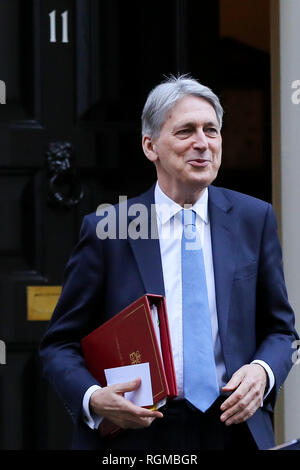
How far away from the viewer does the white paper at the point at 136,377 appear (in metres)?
2.25

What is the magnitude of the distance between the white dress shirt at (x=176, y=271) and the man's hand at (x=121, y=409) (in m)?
0.07

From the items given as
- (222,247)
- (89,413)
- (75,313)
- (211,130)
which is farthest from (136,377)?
(211,130)

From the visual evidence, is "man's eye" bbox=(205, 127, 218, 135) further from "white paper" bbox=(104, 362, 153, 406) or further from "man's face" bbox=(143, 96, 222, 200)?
"white paper" bbox=(104, 362, 153, 406)

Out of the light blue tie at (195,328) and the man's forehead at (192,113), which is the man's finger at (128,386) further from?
the man's forehead at (192,113)

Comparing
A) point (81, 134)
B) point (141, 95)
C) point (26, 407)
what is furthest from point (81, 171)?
point (26, 407)

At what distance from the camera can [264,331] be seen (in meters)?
2.56

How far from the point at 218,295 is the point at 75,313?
0.39 meters

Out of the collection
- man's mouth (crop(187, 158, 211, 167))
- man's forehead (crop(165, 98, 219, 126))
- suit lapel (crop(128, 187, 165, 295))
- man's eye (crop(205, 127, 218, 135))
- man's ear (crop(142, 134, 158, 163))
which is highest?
man's forehead (crop(165, 98, 219, 126))

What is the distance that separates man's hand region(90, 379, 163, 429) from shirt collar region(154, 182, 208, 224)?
0.49 meters

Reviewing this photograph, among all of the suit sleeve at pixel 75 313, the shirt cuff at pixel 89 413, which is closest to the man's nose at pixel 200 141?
the suit sleeve at pixel 75 313

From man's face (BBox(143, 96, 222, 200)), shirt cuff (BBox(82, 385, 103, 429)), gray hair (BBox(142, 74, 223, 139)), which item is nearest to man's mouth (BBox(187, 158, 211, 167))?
man's face (BBox(143, 96, 222, 200))

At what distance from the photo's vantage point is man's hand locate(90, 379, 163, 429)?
224 centimetres

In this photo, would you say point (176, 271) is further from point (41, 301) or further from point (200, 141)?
point (41, 301)

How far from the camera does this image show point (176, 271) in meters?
2.52
